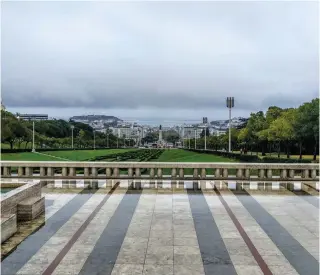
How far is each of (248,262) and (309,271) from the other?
1026 mm

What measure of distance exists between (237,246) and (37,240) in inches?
164

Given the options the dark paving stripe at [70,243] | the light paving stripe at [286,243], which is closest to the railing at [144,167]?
the dark paving stripe at [70,243]

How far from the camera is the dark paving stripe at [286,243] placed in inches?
271

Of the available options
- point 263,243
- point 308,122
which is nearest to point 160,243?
point 263,243

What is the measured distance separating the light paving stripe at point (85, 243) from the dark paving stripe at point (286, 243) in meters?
3.80

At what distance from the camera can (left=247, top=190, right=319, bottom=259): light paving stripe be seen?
26.4 feet

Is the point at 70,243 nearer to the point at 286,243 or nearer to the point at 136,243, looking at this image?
the point at 136,243

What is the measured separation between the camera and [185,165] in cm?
1720

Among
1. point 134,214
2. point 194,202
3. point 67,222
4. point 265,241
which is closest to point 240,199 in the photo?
point 194,202

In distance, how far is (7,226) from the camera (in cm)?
825

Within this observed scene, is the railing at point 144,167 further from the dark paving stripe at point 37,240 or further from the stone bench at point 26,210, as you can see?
the stone bench at point 26,210

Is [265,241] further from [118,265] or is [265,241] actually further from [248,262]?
[118,265]

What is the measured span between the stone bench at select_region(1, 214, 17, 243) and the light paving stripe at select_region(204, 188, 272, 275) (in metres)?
4.60

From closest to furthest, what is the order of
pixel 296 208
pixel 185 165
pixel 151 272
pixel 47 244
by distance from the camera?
pixel 151 272
pixel 47 244
pixel 296 208
pixel 185 165
